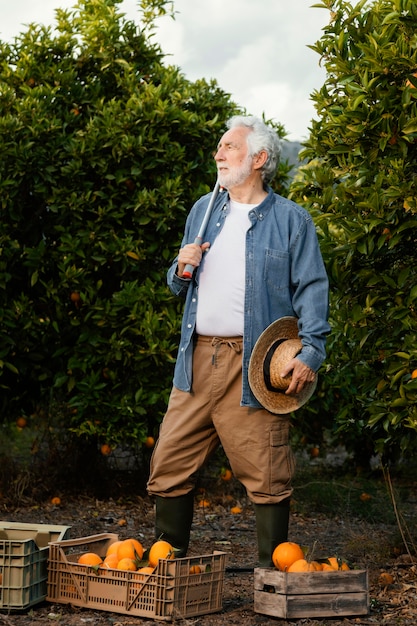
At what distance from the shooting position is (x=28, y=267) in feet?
23.4

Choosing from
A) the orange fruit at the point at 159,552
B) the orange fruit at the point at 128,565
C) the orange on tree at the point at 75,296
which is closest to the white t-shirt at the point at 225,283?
the orange fruit at the point at 159,552

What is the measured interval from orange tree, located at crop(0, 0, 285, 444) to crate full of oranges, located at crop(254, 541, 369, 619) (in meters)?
2.59

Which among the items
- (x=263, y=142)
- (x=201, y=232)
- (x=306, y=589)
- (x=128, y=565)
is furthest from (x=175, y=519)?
(x=263, y=142)

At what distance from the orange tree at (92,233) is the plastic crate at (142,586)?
251 cm

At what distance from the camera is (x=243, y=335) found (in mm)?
4629

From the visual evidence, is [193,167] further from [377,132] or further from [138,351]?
[377,132]

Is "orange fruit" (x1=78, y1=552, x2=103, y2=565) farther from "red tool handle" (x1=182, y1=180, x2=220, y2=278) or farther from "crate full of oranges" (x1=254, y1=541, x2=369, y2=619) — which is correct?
"red tool handle" (x1=182, y1=180, x2=220, y2=278)

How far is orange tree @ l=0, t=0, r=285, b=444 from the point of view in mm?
6996

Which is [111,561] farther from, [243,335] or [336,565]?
[243,335]

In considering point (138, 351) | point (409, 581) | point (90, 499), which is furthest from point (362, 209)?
point (90, 499)

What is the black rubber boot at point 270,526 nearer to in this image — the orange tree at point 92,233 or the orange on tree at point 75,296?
the orange tree at point 92,233

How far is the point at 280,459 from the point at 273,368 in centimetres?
42

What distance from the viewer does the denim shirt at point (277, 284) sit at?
4574mm

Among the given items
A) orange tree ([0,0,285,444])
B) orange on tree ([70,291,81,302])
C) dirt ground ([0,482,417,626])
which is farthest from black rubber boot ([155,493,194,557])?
orange on tree ([70,291,81,302])
